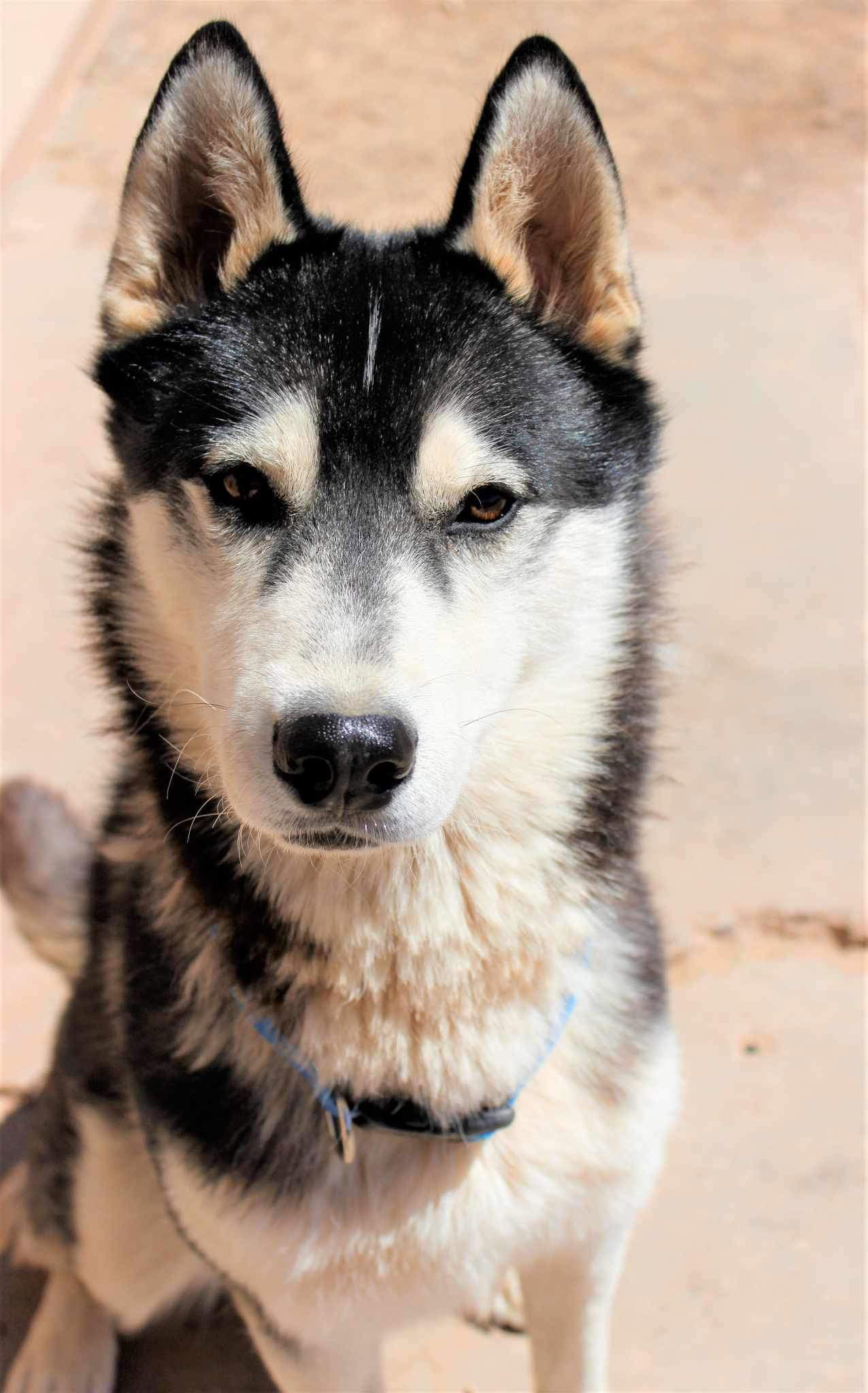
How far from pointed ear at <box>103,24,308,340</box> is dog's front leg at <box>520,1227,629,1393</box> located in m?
1.71

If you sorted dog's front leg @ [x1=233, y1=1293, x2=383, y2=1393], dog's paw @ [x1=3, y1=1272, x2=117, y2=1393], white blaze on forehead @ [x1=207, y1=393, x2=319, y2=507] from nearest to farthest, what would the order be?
white blaze on forehead @ [x1=207, y1=393, x2=319, y2=507] → dog's front leg @ [x1=233, y1=1293, x2=383, y2=1393] → dog's paw @ [x1=3, y1=1272, x2=117, y2=1393]

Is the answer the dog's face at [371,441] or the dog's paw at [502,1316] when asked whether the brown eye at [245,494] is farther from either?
the dog's paw at [502,1316]

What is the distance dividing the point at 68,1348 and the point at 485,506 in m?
2.01

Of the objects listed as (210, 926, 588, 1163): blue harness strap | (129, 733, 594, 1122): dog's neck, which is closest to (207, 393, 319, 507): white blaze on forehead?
(129, 733, 594, 1122): dog's neck

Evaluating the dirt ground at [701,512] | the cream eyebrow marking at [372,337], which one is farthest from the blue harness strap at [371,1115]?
the cream eyebrow marking at [372,337]

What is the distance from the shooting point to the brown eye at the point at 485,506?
1.97 metres

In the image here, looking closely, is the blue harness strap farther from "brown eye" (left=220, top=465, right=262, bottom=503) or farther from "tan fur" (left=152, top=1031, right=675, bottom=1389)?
"brown eye" (left=220, top=465, right=262, bottom=503)

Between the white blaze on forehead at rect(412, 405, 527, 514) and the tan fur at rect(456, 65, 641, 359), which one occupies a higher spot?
the tan fur at rect(456, 65, 641, 359)

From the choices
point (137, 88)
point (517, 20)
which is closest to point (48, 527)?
point (137, 88)

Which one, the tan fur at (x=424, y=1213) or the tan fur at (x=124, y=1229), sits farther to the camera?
the tan fur at (x=124, y=1229)

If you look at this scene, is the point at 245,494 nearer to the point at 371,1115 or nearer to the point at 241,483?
the point at 241,483

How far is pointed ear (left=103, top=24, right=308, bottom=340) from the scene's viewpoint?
1.99 m

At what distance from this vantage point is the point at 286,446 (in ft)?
6.31

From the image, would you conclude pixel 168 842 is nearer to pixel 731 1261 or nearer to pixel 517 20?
pixel 731 1261
